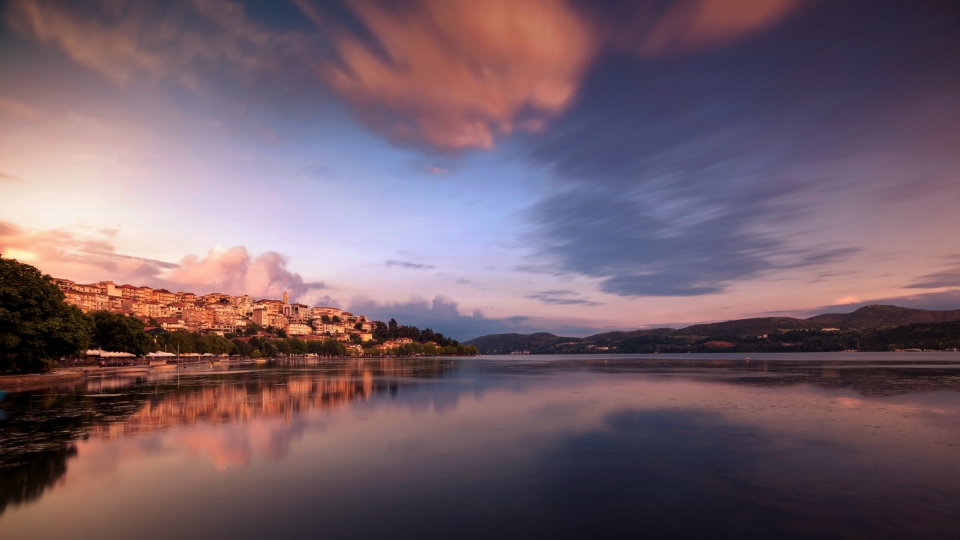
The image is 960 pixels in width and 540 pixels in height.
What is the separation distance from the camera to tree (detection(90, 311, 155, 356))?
62719mm

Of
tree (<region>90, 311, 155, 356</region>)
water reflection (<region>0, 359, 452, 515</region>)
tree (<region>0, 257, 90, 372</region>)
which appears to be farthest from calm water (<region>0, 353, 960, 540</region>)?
tree (<region>90, 311, 155, 356</region>)

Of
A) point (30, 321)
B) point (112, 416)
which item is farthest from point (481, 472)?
point (30, 321)

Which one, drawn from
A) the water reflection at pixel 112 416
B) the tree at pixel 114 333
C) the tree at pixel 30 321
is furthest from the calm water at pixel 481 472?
the tree at pixel 114 333

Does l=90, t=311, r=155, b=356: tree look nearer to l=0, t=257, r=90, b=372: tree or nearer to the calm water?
l=0, t=257, r=90, b=372: tree

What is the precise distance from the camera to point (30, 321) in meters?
33.9

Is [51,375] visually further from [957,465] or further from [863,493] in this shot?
[957,465]

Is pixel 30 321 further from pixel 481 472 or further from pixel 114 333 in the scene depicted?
pixel 481 472

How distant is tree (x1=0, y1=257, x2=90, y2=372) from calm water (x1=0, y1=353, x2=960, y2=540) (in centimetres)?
1484

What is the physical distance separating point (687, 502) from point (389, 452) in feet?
26.8

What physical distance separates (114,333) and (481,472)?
7223 cm

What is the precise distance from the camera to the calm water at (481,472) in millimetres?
8172

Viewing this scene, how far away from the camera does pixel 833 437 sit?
1485 centimetres

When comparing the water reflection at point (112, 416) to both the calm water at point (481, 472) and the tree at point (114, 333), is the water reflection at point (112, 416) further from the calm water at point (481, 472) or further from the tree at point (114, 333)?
the tree at point (114, 333)

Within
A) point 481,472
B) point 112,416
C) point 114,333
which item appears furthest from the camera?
point 114,333
